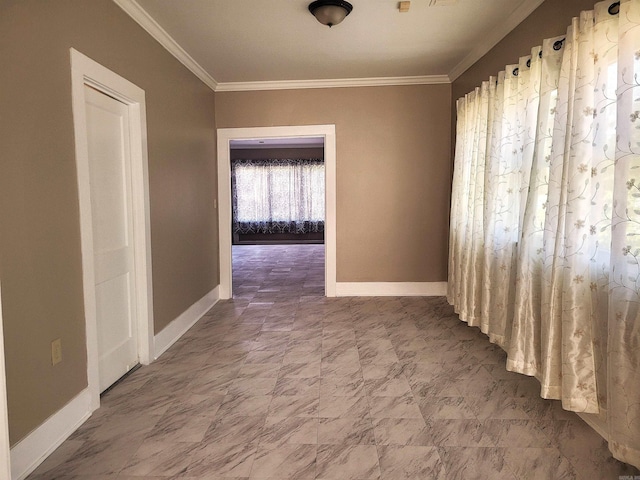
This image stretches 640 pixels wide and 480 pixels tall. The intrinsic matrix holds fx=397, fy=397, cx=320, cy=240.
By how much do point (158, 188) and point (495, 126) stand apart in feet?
8.80

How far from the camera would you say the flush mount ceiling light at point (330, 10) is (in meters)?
2.73

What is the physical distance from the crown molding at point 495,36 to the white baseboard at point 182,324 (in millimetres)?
3683

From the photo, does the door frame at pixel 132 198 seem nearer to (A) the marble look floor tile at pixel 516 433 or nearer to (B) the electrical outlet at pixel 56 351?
(B) the electrical outlet at pixel 56 351

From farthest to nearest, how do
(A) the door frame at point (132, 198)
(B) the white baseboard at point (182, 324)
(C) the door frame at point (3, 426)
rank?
(B) the white baseboard at point (182, 324)
(A) the door frame at point (132, 198)
(C) the door frame at point (3, 426)

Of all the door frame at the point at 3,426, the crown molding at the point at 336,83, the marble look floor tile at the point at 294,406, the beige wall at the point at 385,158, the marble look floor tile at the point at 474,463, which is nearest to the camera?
the door frame at the point at 3,426

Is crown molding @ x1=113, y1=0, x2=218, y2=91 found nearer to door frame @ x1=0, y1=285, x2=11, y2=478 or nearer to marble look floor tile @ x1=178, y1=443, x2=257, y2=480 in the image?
door frame @ x1=0, y1=285, x2=11, y2=478

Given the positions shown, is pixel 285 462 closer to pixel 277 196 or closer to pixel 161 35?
pixel 161 35

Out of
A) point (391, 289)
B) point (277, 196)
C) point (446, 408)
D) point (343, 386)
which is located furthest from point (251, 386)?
point (277, 196)

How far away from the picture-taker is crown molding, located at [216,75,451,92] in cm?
466

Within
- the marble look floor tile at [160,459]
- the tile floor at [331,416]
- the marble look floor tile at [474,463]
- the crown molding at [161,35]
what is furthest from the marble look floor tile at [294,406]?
the crown molding at [161,35]

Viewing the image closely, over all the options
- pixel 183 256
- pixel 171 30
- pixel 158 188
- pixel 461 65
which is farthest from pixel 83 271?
pixel 461 65

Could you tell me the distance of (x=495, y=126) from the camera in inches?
118

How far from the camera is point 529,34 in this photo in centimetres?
280

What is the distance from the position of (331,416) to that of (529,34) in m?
2.89
